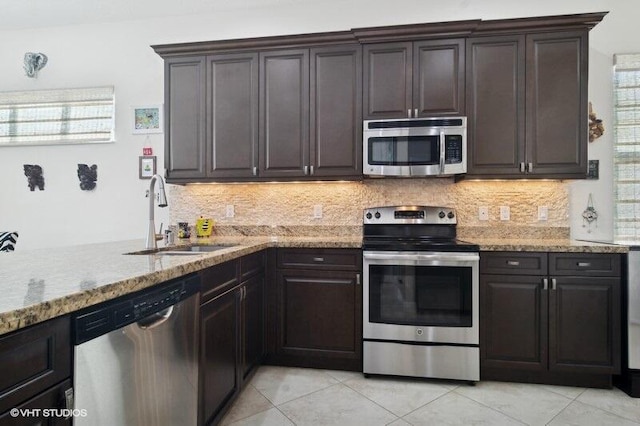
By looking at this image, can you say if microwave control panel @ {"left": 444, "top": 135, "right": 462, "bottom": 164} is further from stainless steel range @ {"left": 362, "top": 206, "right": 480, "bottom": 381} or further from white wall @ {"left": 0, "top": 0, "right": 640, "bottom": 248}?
white wall @ {"left": 0, "top": 0, "right": 640, "bottom": 248}

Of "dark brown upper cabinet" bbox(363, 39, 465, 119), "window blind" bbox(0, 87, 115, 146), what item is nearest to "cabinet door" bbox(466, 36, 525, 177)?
"dark brown upper cabinet" bbox(363, 39, 465, 119)

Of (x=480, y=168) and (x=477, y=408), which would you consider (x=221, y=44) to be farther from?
(x=477, y=408)

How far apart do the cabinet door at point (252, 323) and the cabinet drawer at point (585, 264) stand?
2.00 metres

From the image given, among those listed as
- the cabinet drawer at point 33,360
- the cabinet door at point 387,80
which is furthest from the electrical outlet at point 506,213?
the cabinet drawer at point 33,360

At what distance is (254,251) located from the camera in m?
2.37

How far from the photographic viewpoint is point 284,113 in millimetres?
2904

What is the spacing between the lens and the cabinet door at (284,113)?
9.43 feet

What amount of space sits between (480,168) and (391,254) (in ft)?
3.25

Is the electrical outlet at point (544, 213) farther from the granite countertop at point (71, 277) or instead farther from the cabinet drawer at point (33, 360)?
the cabinet drawer at point (33, 360)

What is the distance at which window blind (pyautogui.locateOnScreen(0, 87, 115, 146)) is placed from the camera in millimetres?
3510

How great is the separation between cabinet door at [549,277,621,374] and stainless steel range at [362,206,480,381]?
518 mm

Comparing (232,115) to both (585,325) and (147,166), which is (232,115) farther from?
(585,325)

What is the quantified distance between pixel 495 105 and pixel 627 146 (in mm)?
1211

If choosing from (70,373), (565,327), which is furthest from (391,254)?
(70,373)
